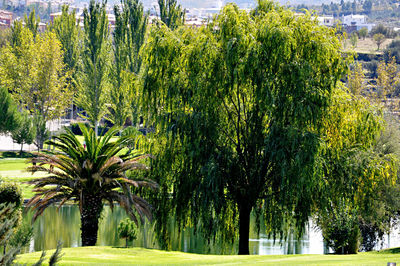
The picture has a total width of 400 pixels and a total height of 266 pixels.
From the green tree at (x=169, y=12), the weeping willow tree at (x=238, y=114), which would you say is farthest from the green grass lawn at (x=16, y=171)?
the green tree at (x=169, y=12)

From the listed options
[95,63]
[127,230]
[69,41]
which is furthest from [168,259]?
[69,41]

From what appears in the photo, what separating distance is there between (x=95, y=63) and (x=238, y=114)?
41310mm

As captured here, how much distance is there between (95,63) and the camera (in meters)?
57.5

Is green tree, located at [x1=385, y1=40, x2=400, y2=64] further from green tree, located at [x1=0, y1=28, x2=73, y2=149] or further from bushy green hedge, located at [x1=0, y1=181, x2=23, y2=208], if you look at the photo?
bushy green hedge, located at [x1=0, y1=181, x2=23, y2=208]

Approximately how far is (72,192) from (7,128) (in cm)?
3304

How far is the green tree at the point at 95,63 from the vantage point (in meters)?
57.1

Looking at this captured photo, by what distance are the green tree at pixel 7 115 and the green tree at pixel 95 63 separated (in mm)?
9363

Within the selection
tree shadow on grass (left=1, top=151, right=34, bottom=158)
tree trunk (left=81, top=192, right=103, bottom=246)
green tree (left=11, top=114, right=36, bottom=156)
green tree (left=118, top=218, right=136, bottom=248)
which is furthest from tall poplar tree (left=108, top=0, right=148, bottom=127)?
tree trunk (left=81, top=192, right=103, bottom=246)

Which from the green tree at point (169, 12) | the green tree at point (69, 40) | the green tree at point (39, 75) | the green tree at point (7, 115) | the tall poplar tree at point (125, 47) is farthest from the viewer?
the green tree at point (69, 40)

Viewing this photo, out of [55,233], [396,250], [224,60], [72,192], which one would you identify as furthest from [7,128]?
[396,250]

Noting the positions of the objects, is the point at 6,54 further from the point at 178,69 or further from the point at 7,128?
the point at 178,69

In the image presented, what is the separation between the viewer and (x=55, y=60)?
A: 54.8 m

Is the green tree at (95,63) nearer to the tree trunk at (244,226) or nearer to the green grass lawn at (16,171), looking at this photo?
the green grass lawn at (16,171)

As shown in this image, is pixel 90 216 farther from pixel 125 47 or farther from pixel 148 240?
pixel 125 47
